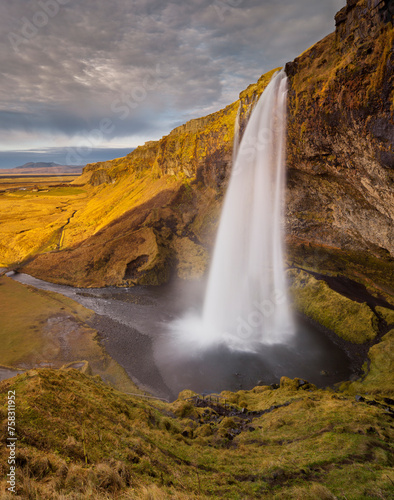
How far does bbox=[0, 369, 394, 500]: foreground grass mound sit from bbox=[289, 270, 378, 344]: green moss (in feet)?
32.2

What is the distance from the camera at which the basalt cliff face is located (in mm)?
14297

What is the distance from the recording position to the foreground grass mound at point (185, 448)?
16.4 feet

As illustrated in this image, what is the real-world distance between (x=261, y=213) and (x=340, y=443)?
23.5m

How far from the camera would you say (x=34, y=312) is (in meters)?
25.2

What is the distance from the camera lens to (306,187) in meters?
24.2

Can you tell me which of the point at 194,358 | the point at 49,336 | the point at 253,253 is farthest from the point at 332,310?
the point at 49,336

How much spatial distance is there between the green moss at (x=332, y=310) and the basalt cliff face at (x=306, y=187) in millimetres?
2667

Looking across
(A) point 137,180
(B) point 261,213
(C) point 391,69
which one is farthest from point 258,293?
(A) point 137,180

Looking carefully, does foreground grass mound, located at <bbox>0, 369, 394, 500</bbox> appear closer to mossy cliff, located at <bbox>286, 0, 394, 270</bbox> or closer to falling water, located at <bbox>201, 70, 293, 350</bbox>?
falling water, located at <bbox>201, 70, 293, 350</bbox>

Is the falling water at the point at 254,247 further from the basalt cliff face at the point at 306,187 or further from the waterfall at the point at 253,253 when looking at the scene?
the basalt cliff face at the point at 306,187

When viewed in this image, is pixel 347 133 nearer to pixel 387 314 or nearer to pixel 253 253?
pixel 387 314

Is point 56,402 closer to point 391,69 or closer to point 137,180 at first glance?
point 391,69

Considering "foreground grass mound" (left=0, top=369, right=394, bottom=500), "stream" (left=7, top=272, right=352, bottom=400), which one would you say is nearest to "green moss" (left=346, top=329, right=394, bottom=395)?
"stream" (left=7, top=272, right=352, bottom=400)

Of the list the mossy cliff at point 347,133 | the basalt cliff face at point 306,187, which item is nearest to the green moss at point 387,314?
the basalt cliff face at point 306,187
